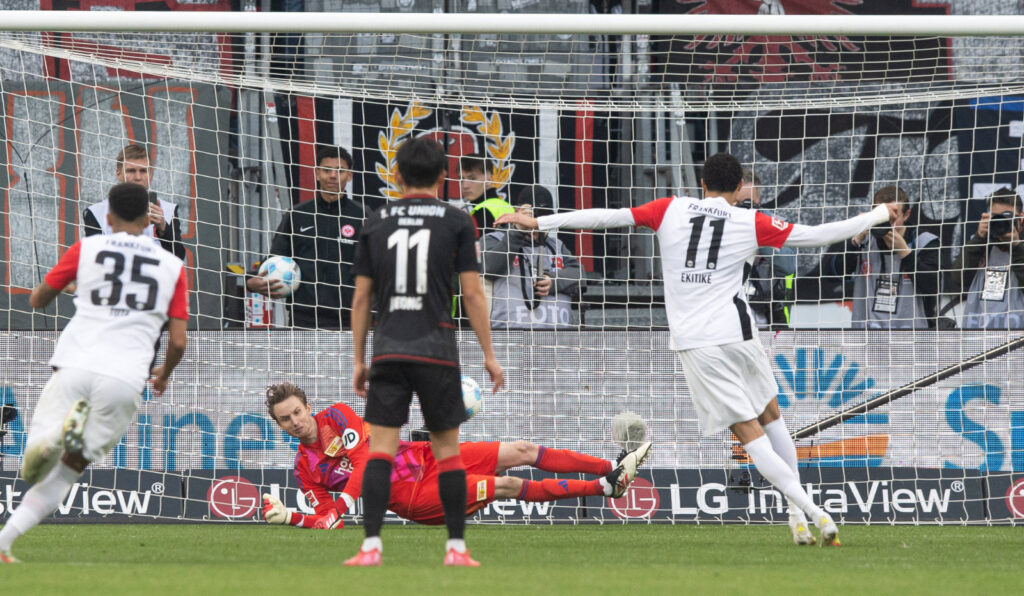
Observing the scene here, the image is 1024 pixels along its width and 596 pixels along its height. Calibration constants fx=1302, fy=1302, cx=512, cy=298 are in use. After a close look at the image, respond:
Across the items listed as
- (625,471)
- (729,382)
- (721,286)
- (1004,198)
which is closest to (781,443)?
(729,382)

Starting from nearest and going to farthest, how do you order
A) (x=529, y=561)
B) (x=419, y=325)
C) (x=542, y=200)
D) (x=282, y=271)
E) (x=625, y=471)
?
(x=419, y=325), (x=529, y=561), (x=625, y=471), (x=282, y=271), (x=542, y=200)

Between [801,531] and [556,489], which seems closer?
[801,531]

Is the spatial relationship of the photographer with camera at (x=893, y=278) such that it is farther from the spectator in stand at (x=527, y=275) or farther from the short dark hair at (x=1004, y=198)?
the spectator in stand at (x=527, y=275)

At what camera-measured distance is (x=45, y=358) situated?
958 cm

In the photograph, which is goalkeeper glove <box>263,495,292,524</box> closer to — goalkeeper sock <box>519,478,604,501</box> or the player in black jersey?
goalkeeper sock <box>519,478,604,501</box>

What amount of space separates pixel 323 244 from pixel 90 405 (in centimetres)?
436

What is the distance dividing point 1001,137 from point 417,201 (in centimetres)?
837

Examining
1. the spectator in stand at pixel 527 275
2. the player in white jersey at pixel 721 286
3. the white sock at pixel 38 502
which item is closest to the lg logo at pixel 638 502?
the spectator in stand at pixel 527 275

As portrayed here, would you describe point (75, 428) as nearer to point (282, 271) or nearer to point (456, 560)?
point (456, 560)

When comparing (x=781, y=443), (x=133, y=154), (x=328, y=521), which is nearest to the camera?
(x=781, y=443)

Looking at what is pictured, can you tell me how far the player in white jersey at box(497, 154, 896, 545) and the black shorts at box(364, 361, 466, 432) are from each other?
1725mm

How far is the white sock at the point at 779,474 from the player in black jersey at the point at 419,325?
2.11 meters

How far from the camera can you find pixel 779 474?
7074 mm

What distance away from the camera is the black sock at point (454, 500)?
551cm
